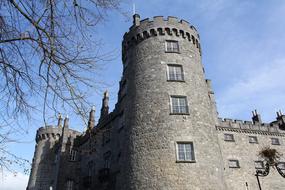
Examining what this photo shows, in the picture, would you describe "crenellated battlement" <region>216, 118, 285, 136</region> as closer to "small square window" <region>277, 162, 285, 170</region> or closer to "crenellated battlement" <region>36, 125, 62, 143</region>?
"small square window" <region>277, 162, 285, 170</region>

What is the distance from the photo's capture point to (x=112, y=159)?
24.3 meters

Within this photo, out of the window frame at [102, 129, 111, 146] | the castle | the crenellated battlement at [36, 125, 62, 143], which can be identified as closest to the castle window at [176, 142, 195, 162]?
the castle

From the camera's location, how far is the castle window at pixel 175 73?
1994 cm

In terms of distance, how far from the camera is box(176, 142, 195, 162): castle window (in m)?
16.9

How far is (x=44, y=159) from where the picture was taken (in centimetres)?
3756

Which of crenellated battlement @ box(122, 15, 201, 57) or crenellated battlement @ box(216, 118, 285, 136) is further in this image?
crenellated battlement @ box(216, 118, 285, 136)

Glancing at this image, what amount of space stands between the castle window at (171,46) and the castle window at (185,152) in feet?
25.0

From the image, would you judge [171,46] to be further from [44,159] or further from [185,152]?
[44,159]

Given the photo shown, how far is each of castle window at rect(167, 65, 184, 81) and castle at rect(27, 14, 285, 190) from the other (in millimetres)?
74

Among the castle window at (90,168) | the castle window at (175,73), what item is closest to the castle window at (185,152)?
the castle window at (175,73)

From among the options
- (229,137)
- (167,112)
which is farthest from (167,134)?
(229,137)

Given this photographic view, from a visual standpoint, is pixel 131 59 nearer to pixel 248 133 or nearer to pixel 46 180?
pixel 248 133

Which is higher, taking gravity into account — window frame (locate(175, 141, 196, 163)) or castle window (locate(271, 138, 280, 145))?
castle window (locate(271, 138, 280, 145))

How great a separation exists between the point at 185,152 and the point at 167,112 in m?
2.88
